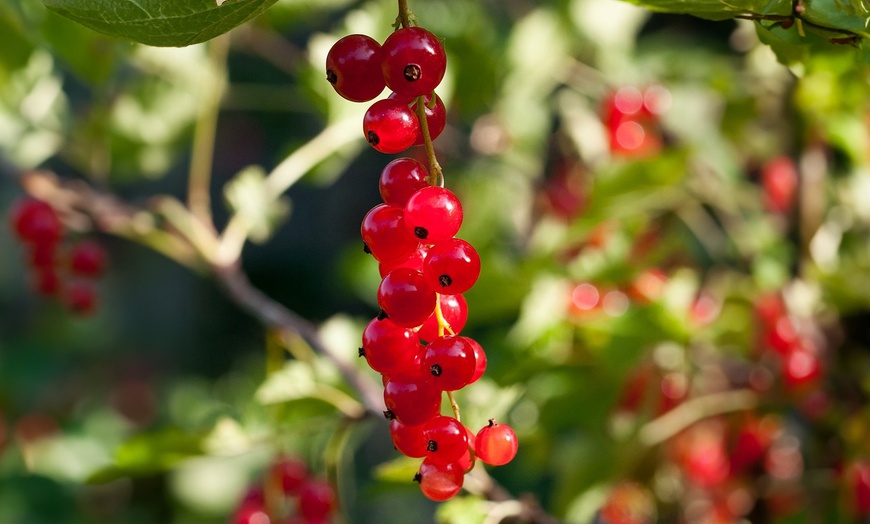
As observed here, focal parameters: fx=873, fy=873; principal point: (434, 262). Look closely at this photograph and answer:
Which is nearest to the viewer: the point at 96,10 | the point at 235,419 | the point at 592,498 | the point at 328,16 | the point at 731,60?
the point at 96,10

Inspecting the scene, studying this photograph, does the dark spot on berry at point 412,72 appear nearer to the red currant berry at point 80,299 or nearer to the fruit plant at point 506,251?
the fruit plant at point 506,251

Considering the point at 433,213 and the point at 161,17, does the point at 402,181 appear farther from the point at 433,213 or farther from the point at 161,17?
the point at 161,17

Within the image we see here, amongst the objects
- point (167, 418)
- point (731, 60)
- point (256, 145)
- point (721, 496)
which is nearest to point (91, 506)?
point (167, 418)

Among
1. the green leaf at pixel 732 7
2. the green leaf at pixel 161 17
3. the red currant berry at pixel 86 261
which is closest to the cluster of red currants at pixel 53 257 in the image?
the red currant berry at pixel 86 261

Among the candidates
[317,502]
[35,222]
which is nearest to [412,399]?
[317,502]

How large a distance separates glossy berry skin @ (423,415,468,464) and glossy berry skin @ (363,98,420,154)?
0.54ft

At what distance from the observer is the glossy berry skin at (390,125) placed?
1.57ft

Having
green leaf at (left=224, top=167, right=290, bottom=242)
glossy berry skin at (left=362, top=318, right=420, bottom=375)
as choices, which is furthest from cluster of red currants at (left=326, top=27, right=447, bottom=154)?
green leaf at (left=224, top=167, right=290, bottom=242)

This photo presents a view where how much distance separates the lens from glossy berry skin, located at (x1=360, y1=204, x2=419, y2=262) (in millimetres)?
498

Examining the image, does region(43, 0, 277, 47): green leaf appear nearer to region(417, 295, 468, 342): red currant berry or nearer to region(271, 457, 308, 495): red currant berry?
region(417, 295, 468, 342): red currant berry

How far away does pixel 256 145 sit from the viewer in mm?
2834

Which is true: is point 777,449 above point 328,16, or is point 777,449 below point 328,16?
below

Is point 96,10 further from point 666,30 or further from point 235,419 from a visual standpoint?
point 666,30

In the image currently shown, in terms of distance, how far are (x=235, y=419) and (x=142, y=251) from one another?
8.02ft
